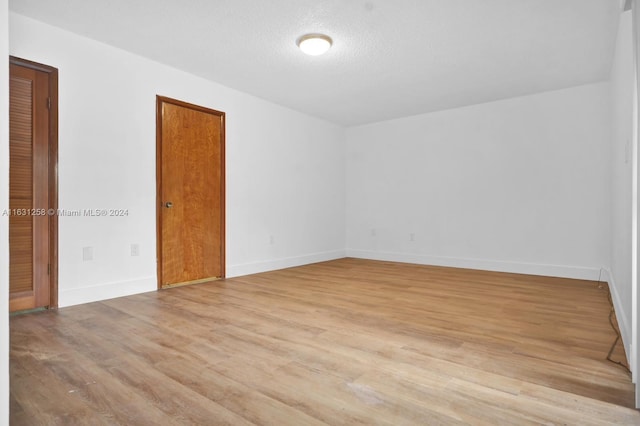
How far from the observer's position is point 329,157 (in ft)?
20.9

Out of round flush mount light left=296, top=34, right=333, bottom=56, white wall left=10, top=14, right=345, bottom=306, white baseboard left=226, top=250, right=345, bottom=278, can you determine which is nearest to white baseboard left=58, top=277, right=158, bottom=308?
white wall left=10, top=14, right=345, bottom=306

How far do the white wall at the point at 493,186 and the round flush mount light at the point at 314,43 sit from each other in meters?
3.01

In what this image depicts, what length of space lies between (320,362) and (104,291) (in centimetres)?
246

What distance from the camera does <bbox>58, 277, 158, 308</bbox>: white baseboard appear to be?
308 cm

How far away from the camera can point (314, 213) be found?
602 cm

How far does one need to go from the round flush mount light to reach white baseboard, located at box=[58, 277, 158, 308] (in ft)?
9.09

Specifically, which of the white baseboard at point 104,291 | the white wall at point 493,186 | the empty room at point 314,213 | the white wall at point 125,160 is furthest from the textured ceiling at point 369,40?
the white baseboard at point 104,291

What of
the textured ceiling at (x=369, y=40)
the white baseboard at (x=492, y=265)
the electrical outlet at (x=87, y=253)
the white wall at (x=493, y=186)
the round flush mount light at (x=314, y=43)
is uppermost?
the textured ceiling at (x=369, y=40)

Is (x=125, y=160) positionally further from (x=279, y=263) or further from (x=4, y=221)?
(x=4, y=221)

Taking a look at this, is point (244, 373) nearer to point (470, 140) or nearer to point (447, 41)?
point (447, 41)

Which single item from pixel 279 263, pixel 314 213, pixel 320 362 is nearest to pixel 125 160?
pixel 279 263

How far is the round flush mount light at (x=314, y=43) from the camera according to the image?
3127mm

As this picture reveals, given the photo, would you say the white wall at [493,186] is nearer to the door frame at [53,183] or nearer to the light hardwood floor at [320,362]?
the light hardwood floor at [320,362]

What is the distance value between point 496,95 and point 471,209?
162cm
